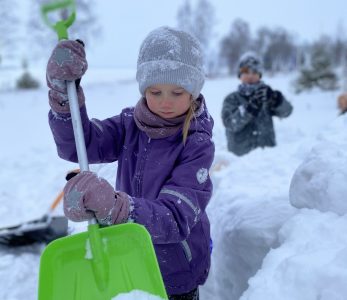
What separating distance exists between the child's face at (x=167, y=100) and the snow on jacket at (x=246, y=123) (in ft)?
8.11

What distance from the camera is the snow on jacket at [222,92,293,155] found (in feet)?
13.1

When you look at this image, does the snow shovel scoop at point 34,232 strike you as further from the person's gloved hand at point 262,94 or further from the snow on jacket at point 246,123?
the person's gloved hand at point 262,94

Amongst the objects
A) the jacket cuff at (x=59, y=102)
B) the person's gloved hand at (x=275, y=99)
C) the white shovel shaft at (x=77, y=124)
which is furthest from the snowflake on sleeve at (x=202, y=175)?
the person's gloved hand at (x=275, y=99)

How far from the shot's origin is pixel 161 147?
1.62 meters

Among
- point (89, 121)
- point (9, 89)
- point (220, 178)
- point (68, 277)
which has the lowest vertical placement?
point (9, 89)

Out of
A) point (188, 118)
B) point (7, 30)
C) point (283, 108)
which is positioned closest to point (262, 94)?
point (283, 108)

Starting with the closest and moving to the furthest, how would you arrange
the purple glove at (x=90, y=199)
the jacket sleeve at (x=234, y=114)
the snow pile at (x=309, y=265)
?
1. the purple glove at (x=90, y=199)
2. the snow pile at (x=309, y=265)
3. the jacket sleeve at (x=234, y=114)

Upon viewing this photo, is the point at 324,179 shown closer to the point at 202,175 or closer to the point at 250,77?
the point at 202,175

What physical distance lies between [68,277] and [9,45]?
73.3ft

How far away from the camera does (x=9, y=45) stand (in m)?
21.3

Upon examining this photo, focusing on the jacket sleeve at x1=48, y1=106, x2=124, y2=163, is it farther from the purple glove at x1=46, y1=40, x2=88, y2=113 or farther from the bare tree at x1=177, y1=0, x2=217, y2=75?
the bare tree at x1=177, y1=0, x2=217, y2=75

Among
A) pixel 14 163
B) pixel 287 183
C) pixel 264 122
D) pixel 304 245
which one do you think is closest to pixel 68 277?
pixel 304 245

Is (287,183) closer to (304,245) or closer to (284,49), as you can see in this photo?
(304,245)

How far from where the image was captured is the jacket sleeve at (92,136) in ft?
5.46
